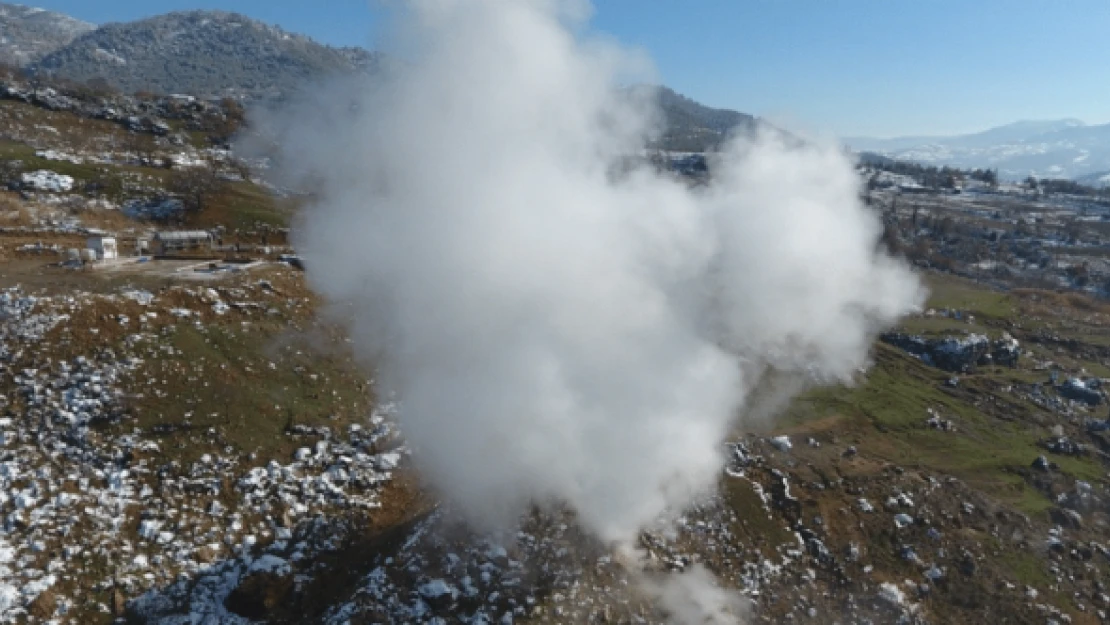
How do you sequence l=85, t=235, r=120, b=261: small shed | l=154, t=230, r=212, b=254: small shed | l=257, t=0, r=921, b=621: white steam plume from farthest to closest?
1. l=154, t=230, r=212, b=254: small shed
2. l=85, t=235, r=120, b=261: small shed
3. l=257, t=0, r=921, b=621: white steam plume

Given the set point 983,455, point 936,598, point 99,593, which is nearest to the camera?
point 99,593

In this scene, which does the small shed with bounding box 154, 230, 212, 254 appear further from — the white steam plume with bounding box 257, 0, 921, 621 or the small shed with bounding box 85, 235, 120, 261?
the white steam plume with bounding box 257, 0, 921, 621

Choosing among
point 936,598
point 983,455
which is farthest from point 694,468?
point 983,455

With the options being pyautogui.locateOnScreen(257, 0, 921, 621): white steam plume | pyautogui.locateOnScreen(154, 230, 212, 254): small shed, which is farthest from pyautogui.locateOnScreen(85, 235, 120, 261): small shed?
pyautogui.locateOnScreen(257, 0, 921, 621): white steam plume

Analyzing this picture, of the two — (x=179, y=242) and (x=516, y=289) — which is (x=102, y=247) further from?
(x=516, y=289)

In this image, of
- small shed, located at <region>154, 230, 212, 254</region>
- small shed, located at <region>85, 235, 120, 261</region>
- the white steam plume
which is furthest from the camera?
small shed, located at <region>154, 230, 212, 254</region>

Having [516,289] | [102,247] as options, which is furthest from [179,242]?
[516,289]

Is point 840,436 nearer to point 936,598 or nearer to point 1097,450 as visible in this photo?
point 936,598

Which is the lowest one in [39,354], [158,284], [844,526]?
[844,526]

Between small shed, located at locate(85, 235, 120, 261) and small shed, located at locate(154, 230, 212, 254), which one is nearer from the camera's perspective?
small shed, located at locate(85, 235, 120, 261)
